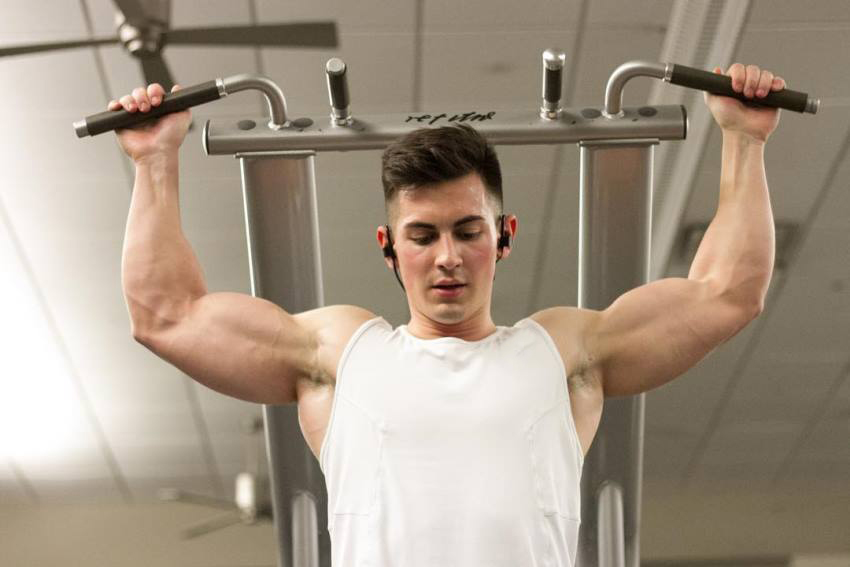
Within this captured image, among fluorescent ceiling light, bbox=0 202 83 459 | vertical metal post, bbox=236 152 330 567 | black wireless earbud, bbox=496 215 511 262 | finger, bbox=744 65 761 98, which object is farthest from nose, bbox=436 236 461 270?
Answer: fluorescent ceiling light, bbox=0 202 83 459

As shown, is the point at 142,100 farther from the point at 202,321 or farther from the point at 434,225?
the point at 434,225

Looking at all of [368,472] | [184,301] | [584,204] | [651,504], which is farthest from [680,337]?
[651,504]

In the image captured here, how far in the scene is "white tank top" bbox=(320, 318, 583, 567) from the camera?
1.39 metres

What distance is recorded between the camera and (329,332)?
1.58 m

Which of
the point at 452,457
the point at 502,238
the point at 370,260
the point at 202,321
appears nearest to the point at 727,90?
the point at 502,238

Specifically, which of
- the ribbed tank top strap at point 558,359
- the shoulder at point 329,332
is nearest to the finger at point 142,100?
the shoulder at point 329,332

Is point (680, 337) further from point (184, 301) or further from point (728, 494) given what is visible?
point (728, 494)

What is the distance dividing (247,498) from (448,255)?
20.1ft

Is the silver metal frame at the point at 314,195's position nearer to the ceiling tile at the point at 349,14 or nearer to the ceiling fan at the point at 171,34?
the ceiling fan at the point at 171,34

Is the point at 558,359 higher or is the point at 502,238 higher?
the point at 502,238

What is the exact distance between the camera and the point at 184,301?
1.60m

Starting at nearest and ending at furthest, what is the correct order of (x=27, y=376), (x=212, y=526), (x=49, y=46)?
(x=49, y=46)
(x=27, y=376)
(x=212, y=526)

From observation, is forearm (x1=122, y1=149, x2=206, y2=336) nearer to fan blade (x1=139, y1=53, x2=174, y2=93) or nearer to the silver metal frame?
the silver metal frame

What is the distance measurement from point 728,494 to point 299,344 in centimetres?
806
